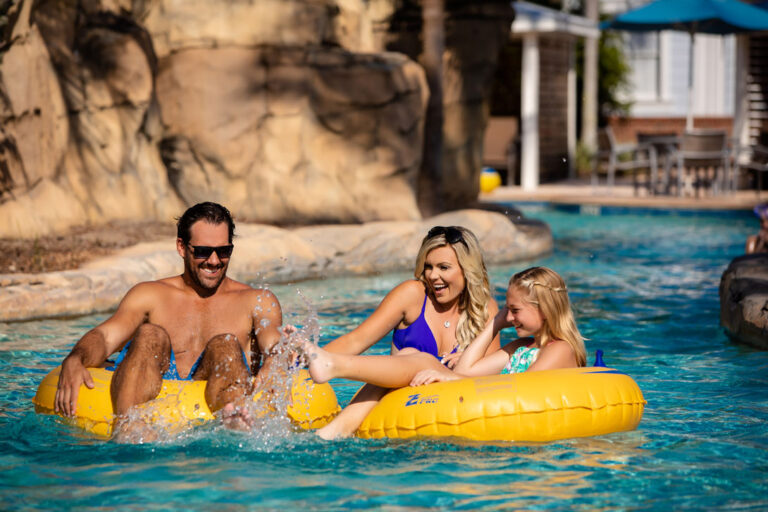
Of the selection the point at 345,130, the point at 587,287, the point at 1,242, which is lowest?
the point at 587,287

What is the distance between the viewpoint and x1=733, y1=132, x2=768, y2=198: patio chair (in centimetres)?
1675

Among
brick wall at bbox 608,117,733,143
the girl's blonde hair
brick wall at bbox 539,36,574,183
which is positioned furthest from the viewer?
brick wall at bbox 608,117,733,143

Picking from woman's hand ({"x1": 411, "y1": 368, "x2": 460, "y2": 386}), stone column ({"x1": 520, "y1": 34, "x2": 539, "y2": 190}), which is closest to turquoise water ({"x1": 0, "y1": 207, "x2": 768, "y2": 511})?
woman's hand ({"x1": 411, "y1": 368, "x2": 460, "y2": 386})

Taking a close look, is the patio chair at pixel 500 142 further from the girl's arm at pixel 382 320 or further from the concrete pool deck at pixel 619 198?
the girl's arm at pixel 382 320

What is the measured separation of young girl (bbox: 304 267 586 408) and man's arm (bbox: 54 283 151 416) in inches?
45.3

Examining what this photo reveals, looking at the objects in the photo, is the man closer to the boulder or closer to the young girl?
the young girl

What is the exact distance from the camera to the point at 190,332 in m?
4.88

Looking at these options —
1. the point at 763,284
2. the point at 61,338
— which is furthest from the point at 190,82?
the point at 763,284

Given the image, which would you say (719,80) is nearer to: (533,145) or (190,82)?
(533,145)

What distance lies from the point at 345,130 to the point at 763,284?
6005 millimetres

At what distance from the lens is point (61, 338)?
7.11 m

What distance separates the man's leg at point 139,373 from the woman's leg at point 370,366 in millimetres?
748

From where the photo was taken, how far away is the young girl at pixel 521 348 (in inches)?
181

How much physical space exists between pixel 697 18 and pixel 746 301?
10.4 m
